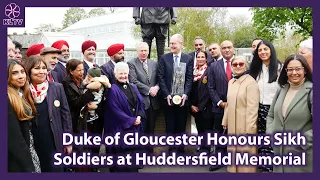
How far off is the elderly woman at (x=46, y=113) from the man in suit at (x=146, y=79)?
185 centimetres

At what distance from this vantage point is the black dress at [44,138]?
4.55 m

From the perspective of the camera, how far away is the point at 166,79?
21.7 feet

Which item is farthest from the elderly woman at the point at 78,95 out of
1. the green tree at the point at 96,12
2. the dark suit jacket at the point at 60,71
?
the green tree at the point at 96,12

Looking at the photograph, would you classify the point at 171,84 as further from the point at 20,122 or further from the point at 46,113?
the point at 20,122

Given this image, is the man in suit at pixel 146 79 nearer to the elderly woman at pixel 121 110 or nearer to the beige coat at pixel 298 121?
the elderly woman at pixel 121 110

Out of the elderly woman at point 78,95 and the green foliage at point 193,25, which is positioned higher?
the green foliage at point 193,25

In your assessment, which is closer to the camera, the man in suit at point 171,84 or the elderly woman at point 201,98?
the elderly woman at point 201,98

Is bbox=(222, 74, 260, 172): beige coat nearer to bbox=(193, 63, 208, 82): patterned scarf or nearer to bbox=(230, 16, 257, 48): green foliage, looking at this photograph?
bbox=(193, 63, 208, 82): patterned scarf

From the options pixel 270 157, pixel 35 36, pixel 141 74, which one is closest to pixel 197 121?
pixel 141 74

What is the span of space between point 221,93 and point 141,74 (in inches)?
52.2

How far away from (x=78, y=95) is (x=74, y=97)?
0.06 m

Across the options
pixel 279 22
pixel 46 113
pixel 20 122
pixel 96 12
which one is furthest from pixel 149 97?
pixel 96 12

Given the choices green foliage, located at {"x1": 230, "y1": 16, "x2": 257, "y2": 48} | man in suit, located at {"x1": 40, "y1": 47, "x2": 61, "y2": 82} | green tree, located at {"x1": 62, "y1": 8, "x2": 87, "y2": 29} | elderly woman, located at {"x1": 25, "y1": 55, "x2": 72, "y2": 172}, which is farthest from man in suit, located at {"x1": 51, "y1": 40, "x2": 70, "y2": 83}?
green tree, located at {"x1": 62, "y1": 8, "x2": 87, "y2": 29}

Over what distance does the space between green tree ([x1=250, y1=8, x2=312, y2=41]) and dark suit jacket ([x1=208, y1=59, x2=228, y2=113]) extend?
45.1 ft
